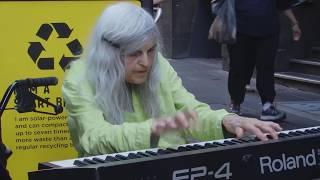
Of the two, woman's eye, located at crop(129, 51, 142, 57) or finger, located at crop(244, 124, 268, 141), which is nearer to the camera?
finger, located at crop(244, 124, 268, 141)

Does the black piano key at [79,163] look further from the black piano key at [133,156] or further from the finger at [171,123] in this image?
the finger at [171,123]

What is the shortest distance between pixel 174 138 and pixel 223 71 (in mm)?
9351

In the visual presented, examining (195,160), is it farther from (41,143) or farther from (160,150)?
(41,143)

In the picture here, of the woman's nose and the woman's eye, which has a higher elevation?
the woman's eye

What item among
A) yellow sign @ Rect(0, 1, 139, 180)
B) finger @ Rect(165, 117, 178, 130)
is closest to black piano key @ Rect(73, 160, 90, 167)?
finger @ Rect(165, 117, 178, 130)

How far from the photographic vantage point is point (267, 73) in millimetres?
7457

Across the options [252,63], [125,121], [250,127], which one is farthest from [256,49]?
[250,127]

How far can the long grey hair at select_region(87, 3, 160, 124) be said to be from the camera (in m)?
2.66

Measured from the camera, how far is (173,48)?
14117 millimetres

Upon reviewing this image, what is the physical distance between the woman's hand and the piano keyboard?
53 mm

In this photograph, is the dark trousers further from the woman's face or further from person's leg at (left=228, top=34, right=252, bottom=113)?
the woman's face

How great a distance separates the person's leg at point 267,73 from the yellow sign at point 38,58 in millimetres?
3977

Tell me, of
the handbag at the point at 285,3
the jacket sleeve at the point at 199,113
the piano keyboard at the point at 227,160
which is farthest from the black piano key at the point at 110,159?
the handbag at the point at 285,3

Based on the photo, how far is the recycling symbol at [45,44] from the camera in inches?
139
